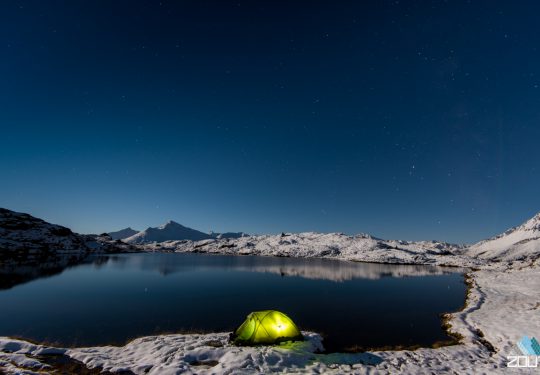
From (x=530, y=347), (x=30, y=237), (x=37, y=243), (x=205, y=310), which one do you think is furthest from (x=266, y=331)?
(x=30, y=237)

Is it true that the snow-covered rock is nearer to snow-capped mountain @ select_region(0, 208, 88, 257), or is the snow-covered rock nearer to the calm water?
snow-capped mountain @ select_region(0, 208, 88, 257)

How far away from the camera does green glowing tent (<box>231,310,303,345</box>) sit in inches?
704

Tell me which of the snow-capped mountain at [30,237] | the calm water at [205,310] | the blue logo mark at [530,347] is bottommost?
the calm water at [205,310]

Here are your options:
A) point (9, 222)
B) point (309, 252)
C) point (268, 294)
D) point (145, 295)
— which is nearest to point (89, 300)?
point (145, 295)

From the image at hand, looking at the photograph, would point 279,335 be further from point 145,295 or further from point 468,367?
point 145,295

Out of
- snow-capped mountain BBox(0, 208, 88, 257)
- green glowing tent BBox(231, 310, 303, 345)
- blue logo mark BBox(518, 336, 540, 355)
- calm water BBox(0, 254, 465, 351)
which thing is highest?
snow-capped mountain BBox(0, 208, 88, 257)

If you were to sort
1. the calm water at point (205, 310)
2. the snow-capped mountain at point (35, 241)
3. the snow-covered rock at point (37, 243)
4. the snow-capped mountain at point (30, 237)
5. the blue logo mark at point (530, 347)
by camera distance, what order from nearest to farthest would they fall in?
the blue logo mark at point (530, 347)
the calm water at point (205, 310)
the snow-covered rock at point (37, 243)
the snow-capped mountain at point (35, 241)
the snow-capped mountain at point (30, 237)

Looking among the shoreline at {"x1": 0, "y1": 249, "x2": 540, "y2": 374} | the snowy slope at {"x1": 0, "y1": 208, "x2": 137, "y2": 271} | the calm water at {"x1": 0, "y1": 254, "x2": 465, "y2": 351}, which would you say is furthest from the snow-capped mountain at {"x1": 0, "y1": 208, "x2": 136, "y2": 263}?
the shoreline at {"x1": 0, "y1": 249, "x2": 540, "y2": 374}

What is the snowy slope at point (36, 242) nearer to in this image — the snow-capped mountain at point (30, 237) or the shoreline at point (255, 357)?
the snow-capped mountain at point (30, 237)

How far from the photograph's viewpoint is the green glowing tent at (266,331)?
17891mm

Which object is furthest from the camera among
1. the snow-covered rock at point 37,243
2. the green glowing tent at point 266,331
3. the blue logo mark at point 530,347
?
the snow-covered rock at point 37,243

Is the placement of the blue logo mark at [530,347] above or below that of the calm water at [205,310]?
above

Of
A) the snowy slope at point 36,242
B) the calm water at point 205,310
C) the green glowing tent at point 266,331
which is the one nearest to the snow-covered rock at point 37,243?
the snowy slope at point 36,242

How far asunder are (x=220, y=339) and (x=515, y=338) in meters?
20.9
